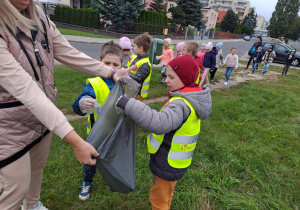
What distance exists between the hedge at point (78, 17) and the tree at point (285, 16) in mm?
53995

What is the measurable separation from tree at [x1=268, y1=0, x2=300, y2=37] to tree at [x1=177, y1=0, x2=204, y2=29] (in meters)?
36.0

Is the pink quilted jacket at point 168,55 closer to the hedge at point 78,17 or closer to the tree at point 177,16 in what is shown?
the hedge at point 78,17

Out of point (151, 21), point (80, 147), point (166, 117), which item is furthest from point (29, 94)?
point (151, 21)

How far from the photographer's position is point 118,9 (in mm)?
20422

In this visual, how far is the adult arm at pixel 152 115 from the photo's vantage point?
140cm

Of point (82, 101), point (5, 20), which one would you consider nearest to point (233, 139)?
point (82, 101)

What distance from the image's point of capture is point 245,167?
3217 millimetres

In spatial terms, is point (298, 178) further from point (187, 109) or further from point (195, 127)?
point (187, 109)

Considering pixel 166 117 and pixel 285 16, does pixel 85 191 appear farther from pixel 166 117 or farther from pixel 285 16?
pixel 285 16

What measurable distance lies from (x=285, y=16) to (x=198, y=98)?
69701 mm

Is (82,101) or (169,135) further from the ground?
(82,101)

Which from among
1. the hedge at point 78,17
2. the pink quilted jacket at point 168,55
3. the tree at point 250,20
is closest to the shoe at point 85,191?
the pink quilted jacket at point 168,55

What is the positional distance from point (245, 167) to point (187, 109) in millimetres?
2193

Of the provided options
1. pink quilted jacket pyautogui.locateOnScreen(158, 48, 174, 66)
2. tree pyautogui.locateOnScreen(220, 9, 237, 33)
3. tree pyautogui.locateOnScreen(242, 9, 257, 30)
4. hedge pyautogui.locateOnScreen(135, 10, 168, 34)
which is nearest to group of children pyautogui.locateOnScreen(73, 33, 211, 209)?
pink quilted jacket pyautogui.locateOnScreen(158, 48, 174, 66)
